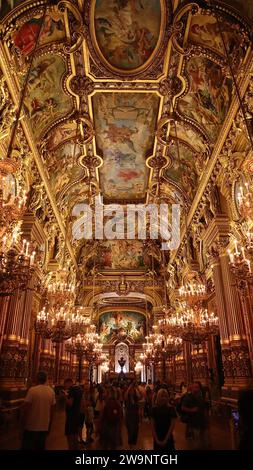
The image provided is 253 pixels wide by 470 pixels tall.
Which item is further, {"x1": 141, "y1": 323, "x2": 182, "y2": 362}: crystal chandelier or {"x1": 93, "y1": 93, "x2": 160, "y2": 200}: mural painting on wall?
{"x1": 141, "y1": 323, "x2": 182, "y2": 362}: crystal chandelier

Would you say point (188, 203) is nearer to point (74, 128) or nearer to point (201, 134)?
point (201, 134)

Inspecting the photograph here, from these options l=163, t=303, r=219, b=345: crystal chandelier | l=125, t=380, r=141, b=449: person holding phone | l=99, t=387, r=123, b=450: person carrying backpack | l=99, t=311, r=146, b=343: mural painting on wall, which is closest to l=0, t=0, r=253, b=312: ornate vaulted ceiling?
l=163, t=303, r=219, b=345: crystal chandelier

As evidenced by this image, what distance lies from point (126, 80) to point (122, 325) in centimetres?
2794

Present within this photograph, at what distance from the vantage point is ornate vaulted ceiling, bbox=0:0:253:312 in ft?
27.5

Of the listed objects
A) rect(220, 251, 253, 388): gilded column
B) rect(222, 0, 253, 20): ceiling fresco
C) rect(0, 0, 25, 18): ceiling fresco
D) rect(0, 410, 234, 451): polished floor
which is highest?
rect(222, 0, 253, 20): ceiling fresco

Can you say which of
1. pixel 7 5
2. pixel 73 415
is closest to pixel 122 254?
pixel 73 415

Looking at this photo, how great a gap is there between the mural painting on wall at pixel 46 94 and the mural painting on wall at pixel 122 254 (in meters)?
13.2

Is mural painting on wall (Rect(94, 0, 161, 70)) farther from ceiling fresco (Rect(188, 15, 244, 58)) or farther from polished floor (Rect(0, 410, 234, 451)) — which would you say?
polished floor (Rect(0, 410, 234, 451))

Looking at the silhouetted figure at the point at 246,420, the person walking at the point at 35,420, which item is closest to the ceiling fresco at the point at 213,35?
the silhouetted figure at the point at 246,420

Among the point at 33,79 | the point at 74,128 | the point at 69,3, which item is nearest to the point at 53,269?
the point at 74,128

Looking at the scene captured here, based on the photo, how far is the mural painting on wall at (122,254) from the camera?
23.9m

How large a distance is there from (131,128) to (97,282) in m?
14.4

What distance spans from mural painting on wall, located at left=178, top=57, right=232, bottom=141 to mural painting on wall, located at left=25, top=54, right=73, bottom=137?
3987 millimetres

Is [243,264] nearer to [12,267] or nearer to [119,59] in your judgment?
[12,267]
